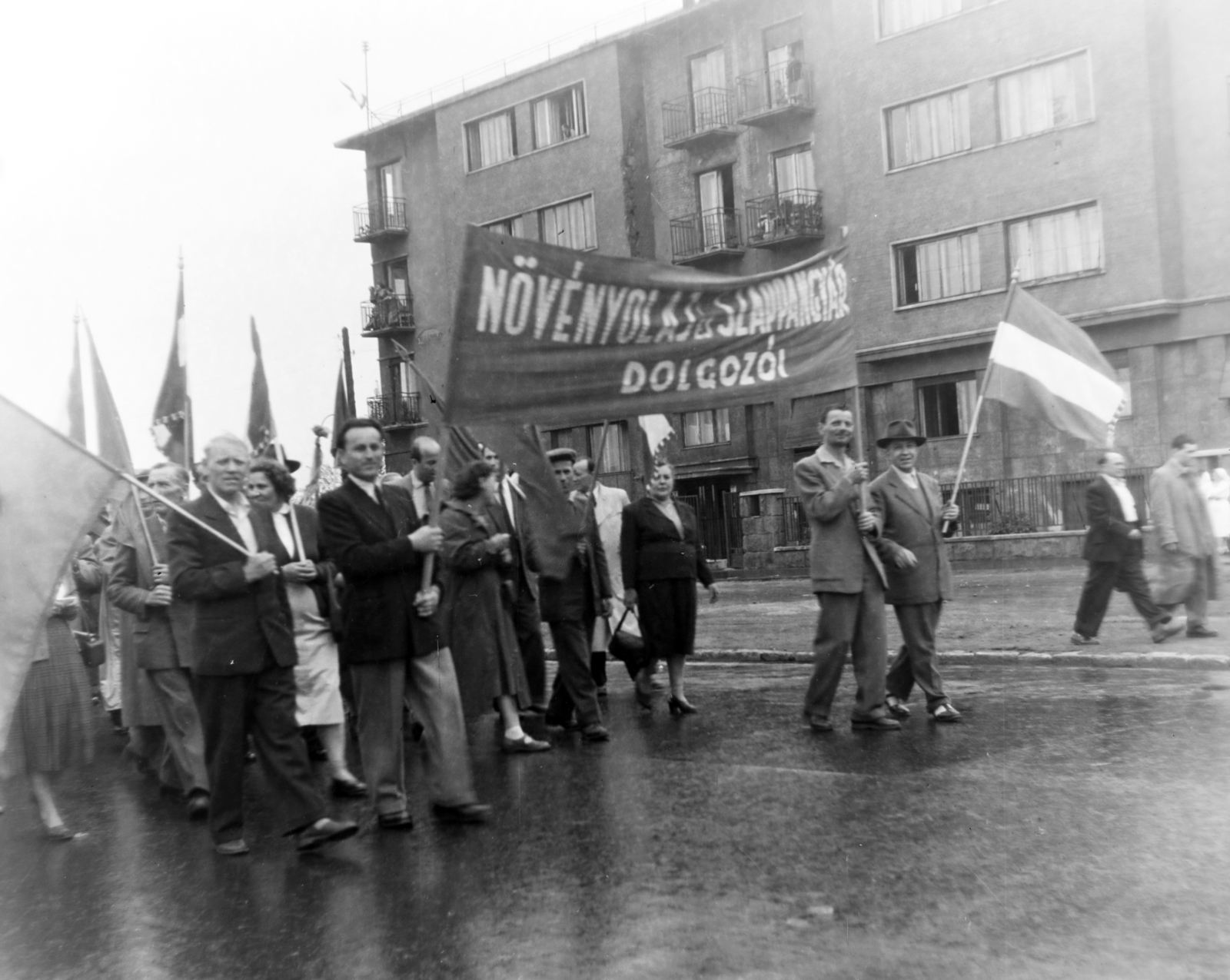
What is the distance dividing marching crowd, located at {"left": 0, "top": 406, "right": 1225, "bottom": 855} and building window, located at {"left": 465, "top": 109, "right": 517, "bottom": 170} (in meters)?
28.6

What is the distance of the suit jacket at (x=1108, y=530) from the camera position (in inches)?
516

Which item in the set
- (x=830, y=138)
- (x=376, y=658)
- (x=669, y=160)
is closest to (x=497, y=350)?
(x=376, y=658)

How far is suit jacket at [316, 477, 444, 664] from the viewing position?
23.4 ft

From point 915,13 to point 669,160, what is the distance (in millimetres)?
8593

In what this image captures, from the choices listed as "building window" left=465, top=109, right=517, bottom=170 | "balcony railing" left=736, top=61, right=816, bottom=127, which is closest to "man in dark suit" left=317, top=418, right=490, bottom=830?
"balcony railing" left=736, top=61, right=816, bottom=127

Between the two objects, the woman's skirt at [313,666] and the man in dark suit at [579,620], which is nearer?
the woman's skirt at [313,666]

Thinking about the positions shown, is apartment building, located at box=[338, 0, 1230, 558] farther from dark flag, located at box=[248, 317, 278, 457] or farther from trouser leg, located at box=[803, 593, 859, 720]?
trouser leg, located at box=[803, 593, 859, 720]

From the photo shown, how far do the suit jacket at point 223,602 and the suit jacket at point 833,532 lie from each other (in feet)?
11.1

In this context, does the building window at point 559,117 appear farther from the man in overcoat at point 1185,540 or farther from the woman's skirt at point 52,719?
the woman's skirt at point 52,719

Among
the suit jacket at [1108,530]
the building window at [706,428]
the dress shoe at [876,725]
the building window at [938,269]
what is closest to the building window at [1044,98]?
the building window at [938,269]

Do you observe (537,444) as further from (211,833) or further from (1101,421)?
(1101,421)

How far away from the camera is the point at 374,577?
720 centimetres

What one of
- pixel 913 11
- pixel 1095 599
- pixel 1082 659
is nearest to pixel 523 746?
pixel 1082 659

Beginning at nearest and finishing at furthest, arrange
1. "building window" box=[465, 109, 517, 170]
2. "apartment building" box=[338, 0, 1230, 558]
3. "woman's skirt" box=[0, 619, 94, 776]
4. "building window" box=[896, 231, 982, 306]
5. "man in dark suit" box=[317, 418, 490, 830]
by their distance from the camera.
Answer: "man in dark suit" box=[317, 418, 490, 830] → "woman's skirt" box=[0, 619, 94, 776] → "apartment building" box=[338, 0, 1230, 558] → "building window" box=[896, 231, 982, 306] → "building window" box=[465, 109, 517, 170]
